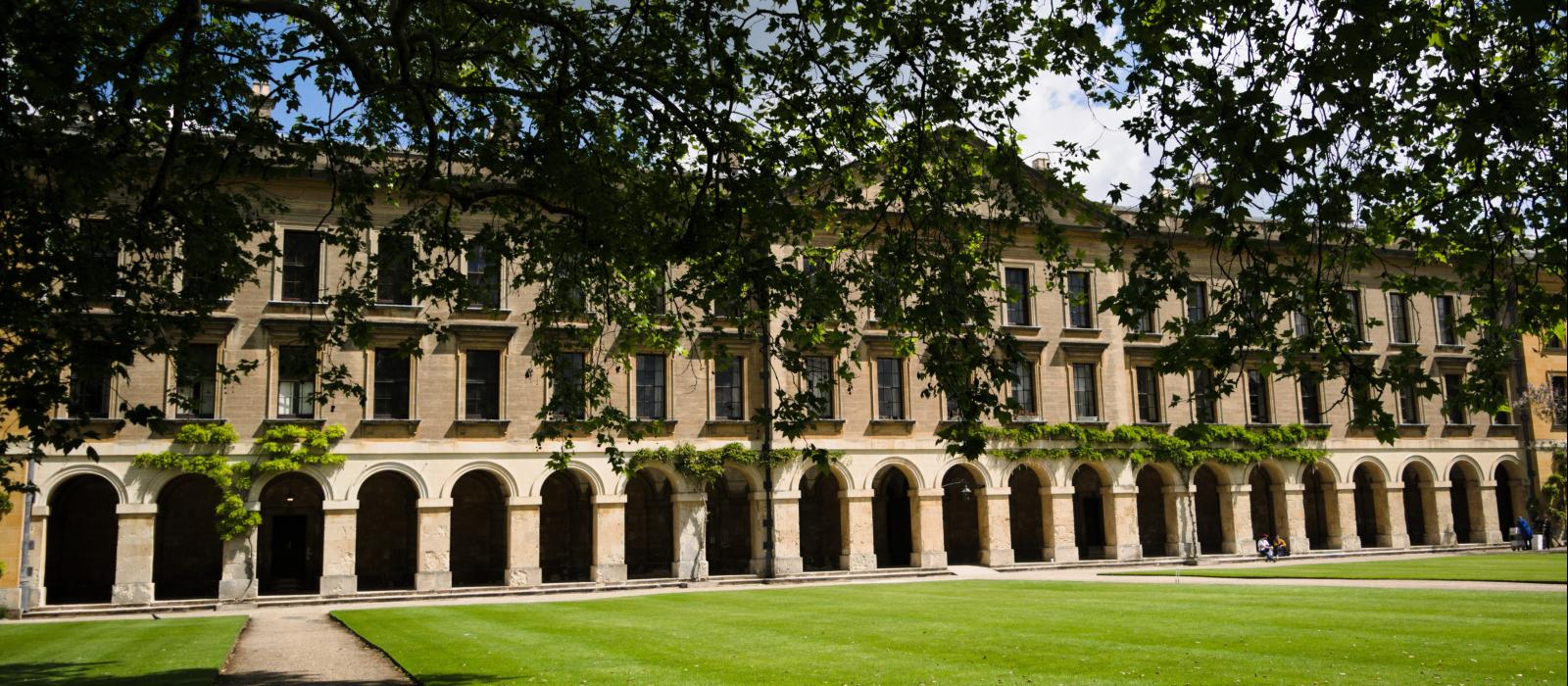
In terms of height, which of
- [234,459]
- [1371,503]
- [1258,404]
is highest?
[1258,404]

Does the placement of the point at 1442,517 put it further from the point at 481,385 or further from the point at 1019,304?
the point at 481,385

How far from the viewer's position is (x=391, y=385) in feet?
99.3

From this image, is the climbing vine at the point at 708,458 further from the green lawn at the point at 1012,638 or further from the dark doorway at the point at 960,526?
the green lawn at the point at 1012,638

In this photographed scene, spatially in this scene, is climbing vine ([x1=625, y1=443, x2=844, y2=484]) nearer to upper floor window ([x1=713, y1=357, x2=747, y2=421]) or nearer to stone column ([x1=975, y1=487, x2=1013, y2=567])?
upper floor window ([x1=713, y1=357, x2=747, y2=421])

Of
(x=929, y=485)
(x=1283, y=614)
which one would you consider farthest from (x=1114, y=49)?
(x=929, y=485)

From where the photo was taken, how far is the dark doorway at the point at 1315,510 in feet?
141

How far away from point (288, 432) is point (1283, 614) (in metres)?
22.3

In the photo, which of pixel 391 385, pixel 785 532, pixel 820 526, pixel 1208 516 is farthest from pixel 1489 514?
pixel 391 385

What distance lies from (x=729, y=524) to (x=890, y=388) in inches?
252

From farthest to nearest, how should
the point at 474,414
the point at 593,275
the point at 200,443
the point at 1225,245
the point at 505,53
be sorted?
the point at 474,414 < the point at 200,443 < the point at 593,275 < the point at 505,53 < the point at 1225,245

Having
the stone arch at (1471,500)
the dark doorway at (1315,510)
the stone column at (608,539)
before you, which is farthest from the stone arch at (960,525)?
the stone arch at (1471,500)

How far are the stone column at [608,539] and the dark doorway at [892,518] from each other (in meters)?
10.0

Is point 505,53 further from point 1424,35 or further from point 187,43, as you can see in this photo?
point 1424,35

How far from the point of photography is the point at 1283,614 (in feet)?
57.7
